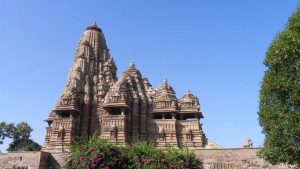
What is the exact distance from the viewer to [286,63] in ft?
68.2

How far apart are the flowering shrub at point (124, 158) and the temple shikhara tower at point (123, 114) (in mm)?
9435

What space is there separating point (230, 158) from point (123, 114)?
1306 cm

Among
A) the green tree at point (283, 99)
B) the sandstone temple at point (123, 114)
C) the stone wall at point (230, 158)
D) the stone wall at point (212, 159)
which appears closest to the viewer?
the green tree at point (283, 99)

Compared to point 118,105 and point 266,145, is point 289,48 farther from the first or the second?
point 118,105

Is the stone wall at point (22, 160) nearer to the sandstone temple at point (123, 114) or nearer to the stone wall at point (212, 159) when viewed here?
the stone wall at point (212, 159)

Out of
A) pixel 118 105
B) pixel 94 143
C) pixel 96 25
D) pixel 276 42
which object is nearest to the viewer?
pixel 276 42

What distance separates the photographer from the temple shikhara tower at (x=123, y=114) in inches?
1533

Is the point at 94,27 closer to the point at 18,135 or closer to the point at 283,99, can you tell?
the point at 18,135

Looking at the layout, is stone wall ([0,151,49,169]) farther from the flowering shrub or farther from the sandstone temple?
the flowering shrub

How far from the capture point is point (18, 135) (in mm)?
53500

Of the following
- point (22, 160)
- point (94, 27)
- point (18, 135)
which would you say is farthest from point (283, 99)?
point (18, 135)

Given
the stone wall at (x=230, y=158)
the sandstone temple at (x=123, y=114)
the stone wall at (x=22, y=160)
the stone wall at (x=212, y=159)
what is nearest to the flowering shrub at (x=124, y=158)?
the stone wall at (x=230, y=158)

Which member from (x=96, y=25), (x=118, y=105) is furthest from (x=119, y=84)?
(x=96, y=25)

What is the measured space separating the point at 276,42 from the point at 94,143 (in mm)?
15159
